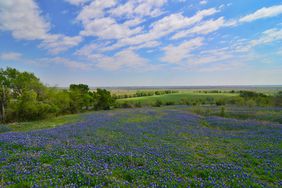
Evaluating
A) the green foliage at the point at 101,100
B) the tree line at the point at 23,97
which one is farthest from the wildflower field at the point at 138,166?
the green foliage at the point at 101,100

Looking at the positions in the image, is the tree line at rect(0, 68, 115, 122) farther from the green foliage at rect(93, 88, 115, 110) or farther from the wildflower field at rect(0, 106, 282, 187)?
the wildflower field at rect(0, 106, 282, 187)

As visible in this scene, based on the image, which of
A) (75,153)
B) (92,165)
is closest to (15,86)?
(75,153)

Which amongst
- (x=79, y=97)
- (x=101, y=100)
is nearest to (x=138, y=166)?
(x=79, y=97)

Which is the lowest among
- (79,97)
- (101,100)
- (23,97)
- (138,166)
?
(138,166)

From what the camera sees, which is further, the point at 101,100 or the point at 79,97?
the point at 101,100

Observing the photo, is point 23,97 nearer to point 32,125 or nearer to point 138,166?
point 32,125

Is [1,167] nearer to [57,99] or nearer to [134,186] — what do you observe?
[134,186]

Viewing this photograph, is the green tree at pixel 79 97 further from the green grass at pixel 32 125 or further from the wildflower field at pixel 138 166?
the wildflower field at pixel 138 166

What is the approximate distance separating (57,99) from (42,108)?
584cm

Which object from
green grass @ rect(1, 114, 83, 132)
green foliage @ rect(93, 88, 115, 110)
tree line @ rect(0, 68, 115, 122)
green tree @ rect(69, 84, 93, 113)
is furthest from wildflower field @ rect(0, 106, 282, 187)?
green foliage @ rect(93, 88, 115, 110)

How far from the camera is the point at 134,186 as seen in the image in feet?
15.4

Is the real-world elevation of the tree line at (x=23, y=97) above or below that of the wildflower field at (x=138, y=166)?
above

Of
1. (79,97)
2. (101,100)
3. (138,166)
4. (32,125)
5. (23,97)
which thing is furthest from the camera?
(101,100)

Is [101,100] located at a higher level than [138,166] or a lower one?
higher
